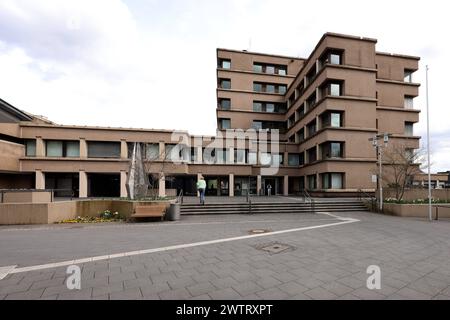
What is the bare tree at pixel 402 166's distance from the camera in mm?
18047

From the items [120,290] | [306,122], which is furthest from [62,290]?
[306,122]

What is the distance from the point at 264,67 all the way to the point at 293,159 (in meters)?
17.5

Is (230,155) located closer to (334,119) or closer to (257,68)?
(334,119)

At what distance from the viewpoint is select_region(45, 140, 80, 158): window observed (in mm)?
26531

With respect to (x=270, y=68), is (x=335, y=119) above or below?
below

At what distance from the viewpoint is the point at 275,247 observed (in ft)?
23.9

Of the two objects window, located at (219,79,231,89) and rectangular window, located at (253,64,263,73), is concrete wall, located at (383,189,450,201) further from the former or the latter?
rectangular window, located at (253,64,263,73)

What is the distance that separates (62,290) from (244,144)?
28.4m

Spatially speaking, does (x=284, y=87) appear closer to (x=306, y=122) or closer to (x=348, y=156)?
(x=306, y=122)

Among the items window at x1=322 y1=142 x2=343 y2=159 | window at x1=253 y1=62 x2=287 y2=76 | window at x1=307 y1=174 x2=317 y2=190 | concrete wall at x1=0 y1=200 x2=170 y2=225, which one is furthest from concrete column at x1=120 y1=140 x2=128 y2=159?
window at x1=253 y1=62 x2=287 y2=76

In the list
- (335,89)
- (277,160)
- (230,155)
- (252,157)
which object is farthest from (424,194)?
(230,155)

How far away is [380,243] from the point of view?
26.2 ft

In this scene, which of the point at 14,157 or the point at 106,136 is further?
the point at 106,136

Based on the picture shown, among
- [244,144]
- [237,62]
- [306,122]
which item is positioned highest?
[237,62]
